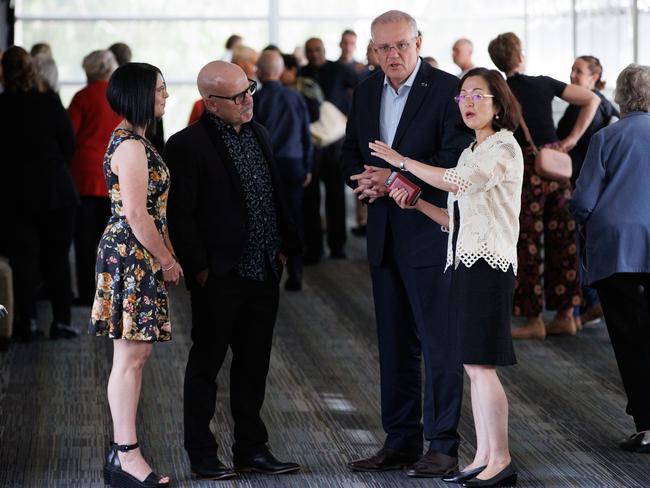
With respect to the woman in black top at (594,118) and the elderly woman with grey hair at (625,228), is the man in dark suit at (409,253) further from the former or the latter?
the woman in black top at (594,118)

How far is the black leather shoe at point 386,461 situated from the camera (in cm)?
467

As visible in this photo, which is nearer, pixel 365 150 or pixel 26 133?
pixel 365 150

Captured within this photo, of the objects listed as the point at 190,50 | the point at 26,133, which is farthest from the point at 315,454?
the point at 190,50

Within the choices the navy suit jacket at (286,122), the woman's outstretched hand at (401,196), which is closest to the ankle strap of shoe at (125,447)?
the woman's outstretched hand at (401,196)

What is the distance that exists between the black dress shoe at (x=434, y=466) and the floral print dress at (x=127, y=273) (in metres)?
1.05

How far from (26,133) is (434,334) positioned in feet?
11.4

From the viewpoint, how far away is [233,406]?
15.3 feet

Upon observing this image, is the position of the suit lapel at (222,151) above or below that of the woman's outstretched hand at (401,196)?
above

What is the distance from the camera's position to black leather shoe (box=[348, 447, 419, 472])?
15.3ft

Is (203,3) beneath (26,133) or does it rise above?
above

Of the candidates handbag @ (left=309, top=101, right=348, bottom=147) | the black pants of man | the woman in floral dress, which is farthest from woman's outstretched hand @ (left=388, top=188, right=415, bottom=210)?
the black pants of man

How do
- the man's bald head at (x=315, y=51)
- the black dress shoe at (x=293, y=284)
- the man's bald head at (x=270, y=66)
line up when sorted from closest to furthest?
the man's bald head at (x=270, y=66)
the black dress shoe at (x=293, y=284)
the man's bald head at (x=315, y=51)

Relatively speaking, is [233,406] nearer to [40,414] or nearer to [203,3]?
[40,414]

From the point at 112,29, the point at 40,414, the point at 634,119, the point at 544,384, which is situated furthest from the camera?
the point at 112,29
